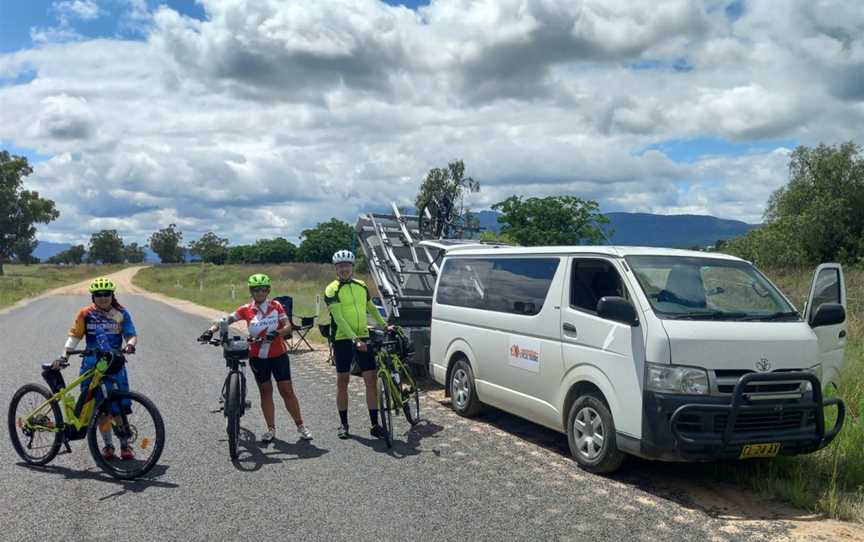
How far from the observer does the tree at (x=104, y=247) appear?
477 ft

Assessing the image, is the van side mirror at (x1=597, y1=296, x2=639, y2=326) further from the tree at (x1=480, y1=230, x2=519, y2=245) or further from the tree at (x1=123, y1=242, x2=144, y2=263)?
the tree at (x1=123, y1=242, x2=144, y2=263)

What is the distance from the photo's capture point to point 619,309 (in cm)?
575

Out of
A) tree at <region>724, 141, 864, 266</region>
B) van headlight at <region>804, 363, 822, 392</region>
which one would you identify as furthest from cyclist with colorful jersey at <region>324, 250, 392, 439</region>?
tree at <region>724, 141, 864, 266</region>

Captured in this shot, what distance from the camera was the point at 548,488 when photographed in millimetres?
5836

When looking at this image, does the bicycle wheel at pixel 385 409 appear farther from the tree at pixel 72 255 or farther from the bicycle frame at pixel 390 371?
the tree at pixel 72 255

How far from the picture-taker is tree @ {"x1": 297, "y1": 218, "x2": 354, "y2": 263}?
116 metres

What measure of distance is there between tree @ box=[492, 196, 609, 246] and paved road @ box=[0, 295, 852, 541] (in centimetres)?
2096

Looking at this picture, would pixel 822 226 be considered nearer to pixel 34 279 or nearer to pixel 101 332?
pixel 101 332

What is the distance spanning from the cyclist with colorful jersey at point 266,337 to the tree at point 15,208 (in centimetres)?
8792

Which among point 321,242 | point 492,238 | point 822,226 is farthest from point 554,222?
point 321,242

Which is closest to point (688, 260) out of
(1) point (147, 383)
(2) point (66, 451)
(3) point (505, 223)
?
(2) point (66, 451)

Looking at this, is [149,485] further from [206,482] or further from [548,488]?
[548,488]

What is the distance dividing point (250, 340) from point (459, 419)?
271 cm

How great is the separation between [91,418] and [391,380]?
2.88 meters
